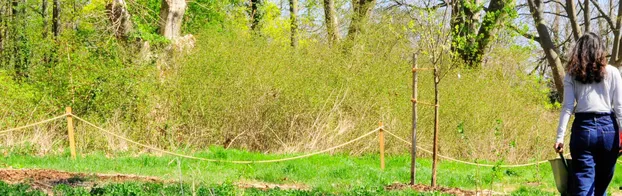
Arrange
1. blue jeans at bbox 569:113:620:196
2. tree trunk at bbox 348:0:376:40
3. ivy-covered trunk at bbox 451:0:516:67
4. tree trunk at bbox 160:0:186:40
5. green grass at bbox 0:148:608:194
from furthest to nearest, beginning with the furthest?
tree trunk at bbox 348:0:376:40
tree trunk at bbox 160:0:186:40
ivy-covered trunk at bbox 451:0:516:67
green grass at bbox 0:148:608:194
blue jeans at bbox 569:113:620:196

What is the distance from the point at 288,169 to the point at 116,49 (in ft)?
20.4

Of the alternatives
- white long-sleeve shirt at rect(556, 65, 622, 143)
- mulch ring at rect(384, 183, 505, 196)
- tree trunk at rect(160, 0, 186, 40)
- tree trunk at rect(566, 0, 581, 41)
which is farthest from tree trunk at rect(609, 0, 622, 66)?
white long-sleeve shirt at rect(556, 65, 622, 143)

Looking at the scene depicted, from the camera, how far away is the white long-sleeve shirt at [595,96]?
20.3 feet

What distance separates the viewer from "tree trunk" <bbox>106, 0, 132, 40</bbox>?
1725 centimetres

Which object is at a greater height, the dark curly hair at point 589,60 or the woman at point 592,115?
Result: the dark curly hair at point 589,60

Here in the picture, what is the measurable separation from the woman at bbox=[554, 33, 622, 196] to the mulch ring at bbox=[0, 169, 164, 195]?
5192 mm

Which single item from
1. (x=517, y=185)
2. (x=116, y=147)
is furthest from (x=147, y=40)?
(x=517, y=185)

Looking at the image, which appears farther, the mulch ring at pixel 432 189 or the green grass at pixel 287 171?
the green grass at pixel 287 171

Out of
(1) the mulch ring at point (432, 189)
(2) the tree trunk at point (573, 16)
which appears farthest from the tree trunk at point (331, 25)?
(1) the mulch ring at point (432, 189)

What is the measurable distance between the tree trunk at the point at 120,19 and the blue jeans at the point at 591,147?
1267 centimetres

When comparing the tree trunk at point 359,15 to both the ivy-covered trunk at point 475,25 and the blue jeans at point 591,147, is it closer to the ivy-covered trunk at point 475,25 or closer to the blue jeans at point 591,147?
the ivy-covered trunk at point 475,25

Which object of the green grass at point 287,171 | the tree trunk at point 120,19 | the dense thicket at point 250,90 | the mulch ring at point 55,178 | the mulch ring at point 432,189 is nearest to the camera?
the mulch ring at point 55,178

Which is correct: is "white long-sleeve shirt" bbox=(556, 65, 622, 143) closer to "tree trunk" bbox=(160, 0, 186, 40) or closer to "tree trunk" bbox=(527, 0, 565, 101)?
"tree trunk" bbox=(160, 0, 186, 40)

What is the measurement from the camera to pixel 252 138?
16031 millimetres
